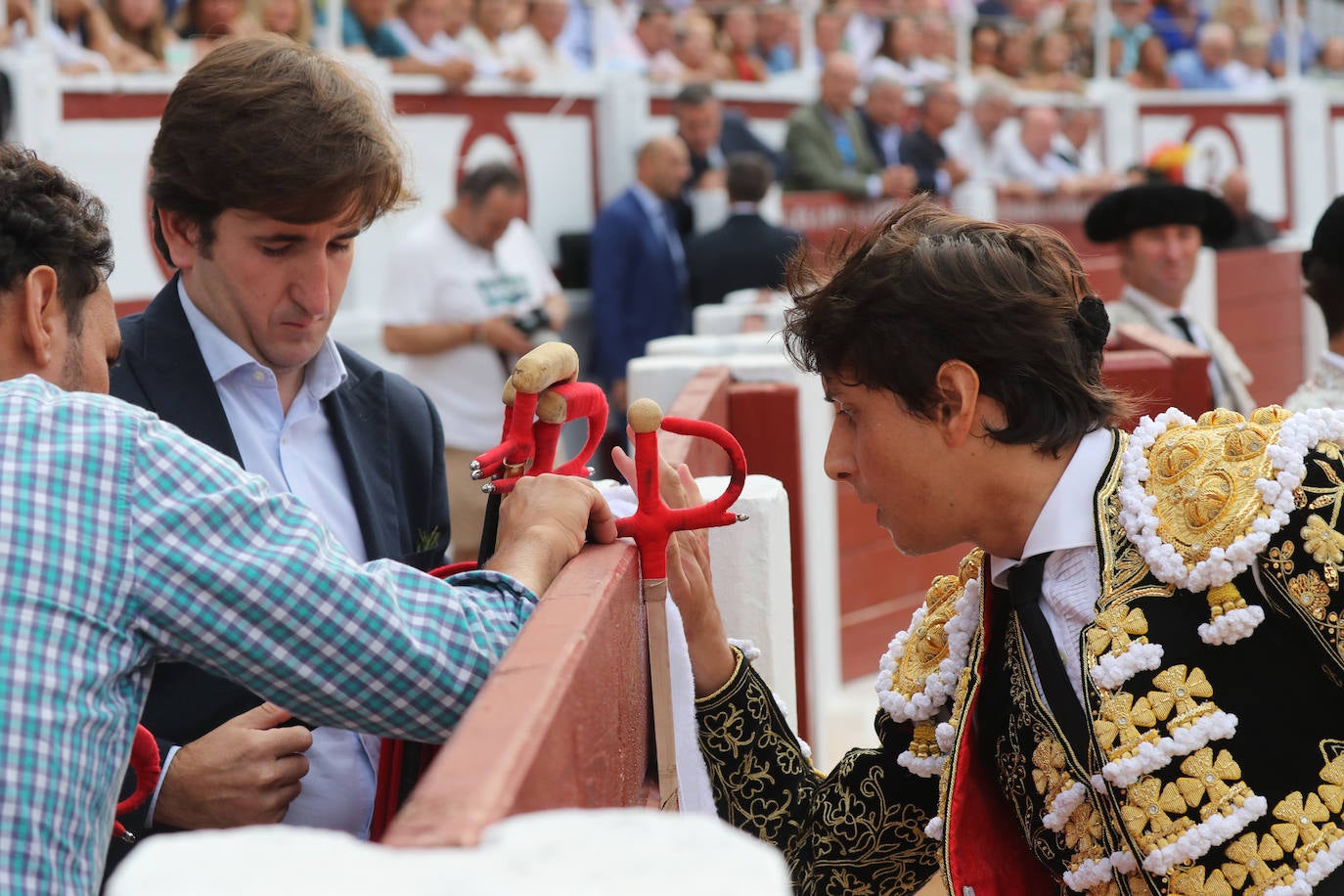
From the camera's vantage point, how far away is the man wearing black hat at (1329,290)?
308 cm

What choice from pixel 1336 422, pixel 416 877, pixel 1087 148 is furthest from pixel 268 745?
pixel 1087 148

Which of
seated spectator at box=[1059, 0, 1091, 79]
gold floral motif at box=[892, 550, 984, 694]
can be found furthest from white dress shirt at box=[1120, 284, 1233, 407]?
seated spectator at box=[1059, 0, 1091, 79]

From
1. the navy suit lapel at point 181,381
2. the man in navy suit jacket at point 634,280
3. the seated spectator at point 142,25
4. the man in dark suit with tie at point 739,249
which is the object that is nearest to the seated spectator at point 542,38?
the man in navy suit jacket at point 634,280

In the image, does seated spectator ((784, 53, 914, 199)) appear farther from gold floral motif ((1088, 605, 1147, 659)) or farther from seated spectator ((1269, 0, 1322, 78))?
seated spectator ((1269, 0, 1322, 78))

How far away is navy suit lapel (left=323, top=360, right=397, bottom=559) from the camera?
2.00m

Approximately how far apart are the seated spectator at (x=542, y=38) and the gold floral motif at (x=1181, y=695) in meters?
7.59

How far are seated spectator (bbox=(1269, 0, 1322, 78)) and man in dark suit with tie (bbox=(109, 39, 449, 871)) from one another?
1524 centimetres

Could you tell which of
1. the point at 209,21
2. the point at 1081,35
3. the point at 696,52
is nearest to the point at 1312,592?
the point at 209,21

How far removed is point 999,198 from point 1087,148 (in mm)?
2382

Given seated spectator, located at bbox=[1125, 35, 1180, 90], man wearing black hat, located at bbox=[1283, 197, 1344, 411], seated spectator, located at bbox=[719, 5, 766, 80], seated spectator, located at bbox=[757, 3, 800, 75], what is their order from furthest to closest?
1. seated spectator, located at bbox=[1125, 35, 1180, 90]
2. seated spectator, located at bbox=[757, 3, 800, 75]
3. seated spectator, located at bbox=[719, 5, 766, 80]
4. man wearing black hat, located at bbox=[1283, 197, 1344, 411]

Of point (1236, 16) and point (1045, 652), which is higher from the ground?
point (1236, 16)

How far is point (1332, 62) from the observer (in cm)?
1611

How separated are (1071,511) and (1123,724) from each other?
0.81 ft

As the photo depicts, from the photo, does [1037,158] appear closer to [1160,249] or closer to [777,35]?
[777,35]
